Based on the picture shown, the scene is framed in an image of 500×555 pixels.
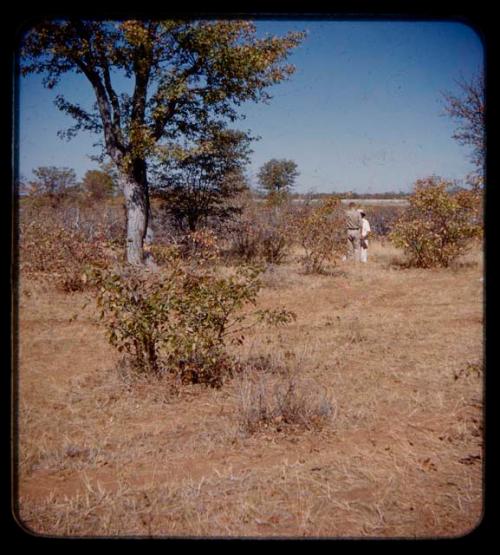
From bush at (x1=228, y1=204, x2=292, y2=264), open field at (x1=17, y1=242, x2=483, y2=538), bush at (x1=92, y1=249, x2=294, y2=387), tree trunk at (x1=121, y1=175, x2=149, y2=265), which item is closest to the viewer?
open field at (x1=17, y1=242, x2=483, y2=538)

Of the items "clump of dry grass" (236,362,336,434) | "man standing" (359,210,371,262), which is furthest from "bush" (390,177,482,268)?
"clump of dry grass" (236,362,336,434)

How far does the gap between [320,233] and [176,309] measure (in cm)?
989

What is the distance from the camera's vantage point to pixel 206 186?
16.4 metres

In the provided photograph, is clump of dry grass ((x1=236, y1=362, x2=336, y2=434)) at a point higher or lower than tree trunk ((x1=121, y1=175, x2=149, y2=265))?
lower

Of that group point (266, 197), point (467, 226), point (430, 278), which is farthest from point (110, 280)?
point (266, 197)

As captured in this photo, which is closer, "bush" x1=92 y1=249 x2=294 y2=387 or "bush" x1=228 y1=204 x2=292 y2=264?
"bush" x1=92 y1=249 x2=294 y2=387

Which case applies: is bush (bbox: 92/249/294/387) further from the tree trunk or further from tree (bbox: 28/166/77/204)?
tree (bbox: 28/166/77/204)

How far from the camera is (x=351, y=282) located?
1321 centimetres

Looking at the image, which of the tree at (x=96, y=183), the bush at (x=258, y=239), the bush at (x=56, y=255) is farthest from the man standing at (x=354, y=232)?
the tree at (x=96, y=183)

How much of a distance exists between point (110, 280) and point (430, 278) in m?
10.5

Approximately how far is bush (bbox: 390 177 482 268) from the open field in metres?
7.89

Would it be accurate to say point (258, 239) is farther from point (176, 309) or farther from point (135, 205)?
point (176, 309)

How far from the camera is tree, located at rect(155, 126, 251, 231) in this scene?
16047mm
